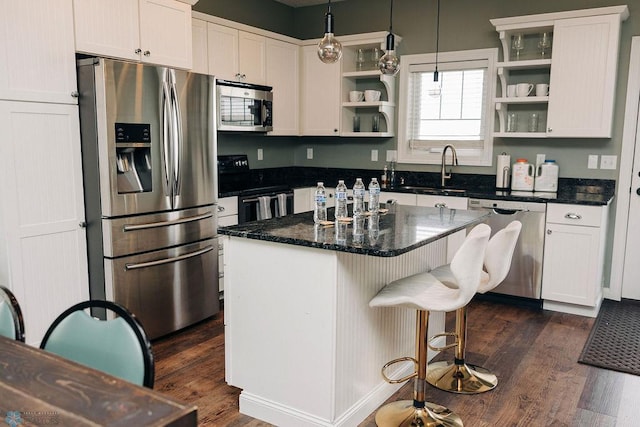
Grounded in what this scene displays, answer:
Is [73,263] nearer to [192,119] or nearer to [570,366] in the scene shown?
[192,119]

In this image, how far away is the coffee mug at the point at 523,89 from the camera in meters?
4.33

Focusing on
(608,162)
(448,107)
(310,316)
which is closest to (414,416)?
(310,316)

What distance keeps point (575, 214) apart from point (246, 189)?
105 inches

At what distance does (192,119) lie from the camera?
139 inches

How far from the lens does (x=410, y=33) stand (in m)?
5.08

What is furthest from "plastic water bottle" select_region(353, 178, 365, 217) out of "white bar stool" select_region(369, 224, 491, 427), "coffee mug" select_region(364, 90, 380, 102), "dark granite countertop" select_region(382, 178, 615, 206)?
"coffee mug" select_region(364, 90, 380, 102)

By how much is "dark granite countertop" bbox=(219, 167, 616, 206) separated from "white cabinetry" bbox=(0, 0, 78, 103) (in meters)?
1.48

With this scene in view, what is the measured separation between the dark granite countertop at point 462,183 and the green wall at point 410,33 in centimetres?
7

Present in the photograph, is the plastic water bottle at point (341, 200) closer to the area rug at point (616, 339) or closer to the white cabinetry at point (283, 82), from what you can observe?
the area rug at point (616, 339)

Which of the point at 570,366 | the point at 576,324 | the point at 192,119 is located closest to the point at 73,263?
the point at 192,119

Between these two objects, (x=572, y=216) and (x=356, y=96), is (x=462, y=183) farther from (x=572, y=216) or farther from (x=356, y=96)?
(x=356, y=96)

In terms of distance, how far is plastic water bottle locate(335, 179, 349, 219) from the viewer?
2713 millimetres

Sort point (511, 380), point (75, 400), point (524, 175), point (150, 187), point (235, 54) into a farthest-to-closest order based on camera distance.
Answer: point (235, 54)
point (524, 175)
point (150, 187)
point (511, 380)
point (75, 400)

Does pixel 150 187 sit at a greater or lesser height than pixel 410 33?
lesser
